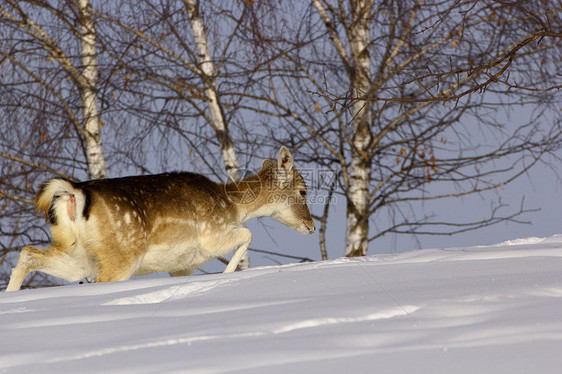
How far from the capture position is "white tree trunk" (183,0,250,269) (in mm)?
9578

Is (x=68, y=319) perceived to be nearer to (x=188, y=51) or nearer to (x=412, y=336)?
(x=412, y=336)

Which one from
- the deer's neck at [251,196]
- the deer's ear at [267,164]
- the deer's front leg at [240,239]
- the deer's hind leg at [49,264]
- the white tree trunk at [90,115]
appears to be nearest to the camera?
the deer's hind leg at [49,264]

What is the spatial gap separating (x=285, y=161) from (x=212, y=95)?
5.98 feet

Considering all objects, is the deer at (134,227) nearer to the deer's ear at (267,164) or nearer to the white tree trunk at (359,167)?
the deer's ear at (267,164)

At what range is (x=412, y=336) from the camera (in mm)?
2711

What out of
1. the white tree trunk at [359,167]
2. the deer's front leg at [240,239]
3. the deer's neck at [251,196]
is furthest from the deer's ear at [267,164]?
the deer's front leg at [240,239]

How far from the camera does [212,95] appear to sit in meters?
9.73

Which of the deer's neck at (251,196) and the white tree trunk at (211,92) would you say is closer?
the deer's neck at (251,196)

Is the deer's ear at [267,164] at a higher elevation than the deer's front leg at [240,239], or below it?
higher

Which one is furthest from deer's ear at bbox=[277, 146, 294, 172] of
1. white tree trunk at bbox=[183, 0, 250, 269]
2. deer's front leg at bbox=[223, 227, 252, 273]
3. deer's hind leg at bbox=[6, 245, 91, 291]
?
deer's hind leg at bbox=[6, 245, 91, 291]

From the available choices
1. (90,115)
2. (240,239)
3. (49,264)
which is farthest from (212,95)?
(49,264)

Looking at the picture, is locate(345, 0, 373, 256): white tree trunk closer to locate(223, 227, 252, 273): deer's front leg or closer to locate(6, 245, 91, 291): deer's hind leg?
locate(223, 227, 252, 273): deer's front leg

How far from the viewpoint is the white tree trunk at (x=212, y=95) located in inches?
377

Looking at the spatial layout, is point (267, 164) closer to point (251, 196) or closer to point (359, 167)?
point (251, 196)
